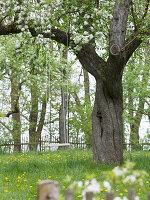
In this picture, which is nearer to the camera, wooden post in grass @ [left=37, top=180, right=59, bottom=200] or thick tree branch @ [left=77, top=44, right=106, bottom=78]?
wooden post in grass @ [left=37, top=180, right=59, bottom=200]

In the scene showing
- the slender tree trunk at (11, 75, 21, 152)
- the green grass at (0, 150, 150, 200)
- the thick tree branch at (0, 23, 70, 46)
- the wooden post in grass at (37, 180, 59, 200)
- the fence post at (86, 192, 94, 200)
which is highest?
the thick tree branch at (0, 23, 70, 46)

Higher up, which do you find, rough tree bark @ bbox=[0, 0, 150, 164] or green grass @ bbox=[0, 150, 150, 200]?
rough tree bark @ bbox=[0, 0, 150, 164]

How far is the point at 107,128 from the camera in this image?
27.1ft

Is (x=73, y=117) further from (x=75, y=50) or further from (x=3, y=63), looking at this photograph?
(x=75, y=50)

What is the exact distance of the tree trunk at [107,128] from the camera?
26.9ft

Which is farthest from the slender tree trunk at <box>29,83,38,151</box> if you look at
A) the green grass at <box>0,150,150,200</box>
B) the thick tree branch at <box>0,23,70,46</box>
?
the green grass at <box>0,150,150,200</box>

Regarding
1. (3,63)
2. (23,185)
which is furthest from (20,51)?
(3,63)

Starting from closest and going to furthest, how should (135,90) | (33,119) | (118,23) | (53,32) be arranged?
1. (118,23)
2. (53,32)
3. (135,90)
4. (33,119)

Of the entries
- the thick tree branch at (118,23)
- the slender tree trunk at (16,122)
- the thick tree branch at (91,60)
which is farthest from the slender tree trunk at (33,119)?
the thick tree branch at (118,23)

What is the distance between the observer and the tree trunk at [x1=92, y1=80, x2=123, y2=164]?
819 centimetres

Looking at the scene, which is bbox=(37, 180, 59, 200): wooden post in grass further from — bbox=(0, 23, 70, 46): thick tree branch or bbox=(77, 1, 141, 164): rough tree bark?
bbox=(0, 23, 70, 46): thick tree branch

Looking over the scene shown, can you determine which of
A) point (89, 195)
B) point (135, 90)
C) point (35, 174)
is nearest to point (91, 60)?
point (35, 174)

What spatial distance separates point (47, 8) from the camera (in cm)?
773

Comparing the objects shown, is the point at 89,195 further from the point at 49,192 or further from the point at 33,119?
the point at 33,119
